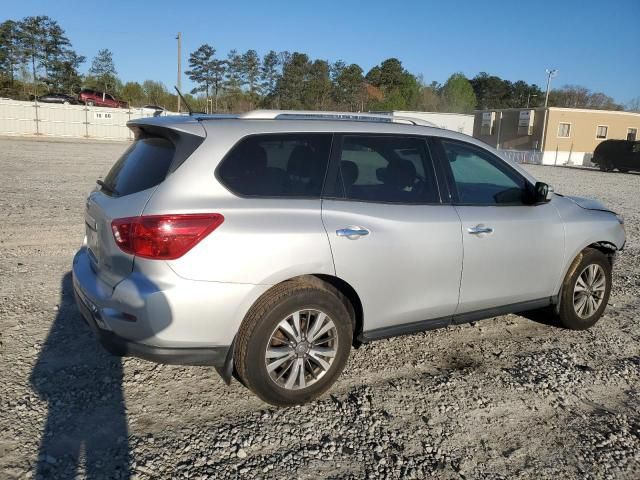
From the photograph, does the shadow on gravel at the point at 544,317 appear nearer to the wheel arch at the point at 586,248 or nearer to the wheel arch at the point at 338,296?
the wheel arch at the point at 586,248

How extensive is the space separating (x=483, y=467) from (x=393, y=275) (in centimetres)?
126

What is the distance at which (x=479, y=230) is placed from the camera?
3836 mm

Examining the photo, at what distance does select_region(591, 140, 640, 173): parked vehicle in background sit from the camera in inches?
1226

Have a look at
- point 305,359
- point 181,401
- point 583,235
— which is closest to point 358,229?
point 305,359

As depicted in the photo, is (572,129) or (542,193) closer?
(542,193)

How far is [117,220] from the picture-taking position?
3012mm

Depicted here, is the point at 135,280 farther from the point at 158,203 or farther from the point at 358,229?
the point at 358,229

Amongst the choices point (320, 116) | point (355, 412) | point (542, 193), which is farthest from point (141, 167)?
point (542, 193)

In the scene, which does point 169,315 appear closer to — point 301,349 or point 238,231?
point 238,231

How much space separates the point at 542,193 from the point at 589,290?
1.22m

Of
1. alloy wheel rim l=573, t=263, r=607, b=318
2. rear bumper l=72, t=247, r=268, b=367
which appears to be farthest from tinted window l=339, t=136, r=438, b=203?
alloy wheel rim l=573, t=263, r=607, b=318

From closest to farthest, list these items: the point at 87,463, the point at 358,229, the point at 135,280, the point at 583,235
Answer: the point at 87,463, the point at 135,280, the point at 358,229, the point at 583,235

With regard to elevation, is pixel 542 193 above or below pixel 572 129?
below

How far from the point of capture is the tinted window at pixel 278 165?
3.12 metres
